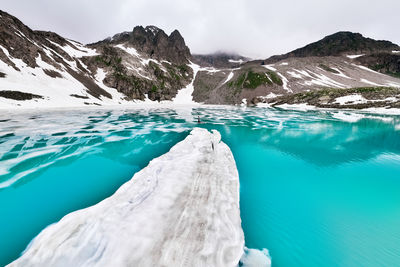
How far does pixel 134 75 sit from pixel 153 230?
12354 centimetres

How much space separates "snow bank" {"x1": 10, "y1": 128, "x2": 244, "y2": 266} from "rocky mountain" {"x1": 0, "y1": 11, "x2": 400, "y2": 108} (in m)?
58.8

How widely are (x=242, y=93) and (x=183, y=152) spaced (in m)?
106

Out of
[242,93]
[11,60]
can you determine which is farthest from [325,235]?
[242,93]

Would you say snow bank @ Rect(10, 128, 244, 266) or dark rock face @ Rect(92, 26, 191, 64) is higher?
dark rock face @ Rect(92, 26, 191, 64)

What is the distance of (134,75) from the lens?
4427 inches

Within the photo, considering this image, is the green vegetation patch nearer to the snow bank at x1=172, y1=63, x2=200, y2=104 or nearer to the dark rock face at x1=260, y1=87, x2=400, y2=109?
the snow bank at x1=172, y1=63, x2=200, y2=104

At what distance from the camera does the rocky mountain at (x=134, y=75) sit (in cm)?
6006

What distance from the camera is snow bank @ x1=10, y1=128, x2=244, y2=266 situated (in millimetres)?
3340

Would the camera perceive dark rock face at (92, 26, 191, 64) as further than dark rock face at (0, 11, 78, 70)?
Yes

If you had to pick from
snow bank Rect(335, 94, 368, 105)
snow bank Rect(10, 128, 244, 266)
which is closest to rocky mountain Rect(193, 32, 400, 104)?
snow bank Rect(335, 94, 368, 105)

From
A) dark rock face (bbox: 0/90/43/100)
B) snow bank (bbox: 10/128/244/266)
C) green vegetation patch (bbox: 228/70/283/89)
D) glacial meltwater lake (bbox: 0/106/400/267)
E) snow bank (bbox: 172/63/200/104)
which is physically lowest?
glacial meltwater lake (bbox: 0/106/400/267)

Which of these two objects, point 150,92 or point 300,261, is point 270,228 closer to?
point 300,261

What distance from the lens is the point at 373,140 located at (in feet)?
53.4

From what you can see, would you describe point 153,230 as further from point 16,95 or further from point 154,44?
point 154,44
